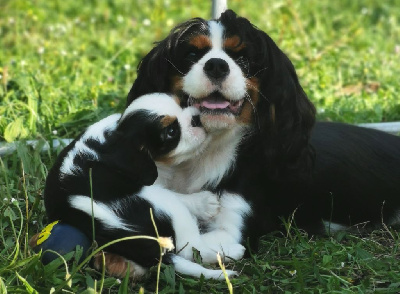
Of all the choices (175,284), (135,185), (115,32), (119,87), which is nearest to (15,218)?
(135,185)

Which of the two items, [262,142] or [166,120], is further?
[262,142]

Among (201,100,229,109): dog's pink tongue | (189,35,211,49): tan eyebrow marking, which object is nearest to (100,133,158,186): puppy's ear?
(201,100,229,109): dog's pink tongue

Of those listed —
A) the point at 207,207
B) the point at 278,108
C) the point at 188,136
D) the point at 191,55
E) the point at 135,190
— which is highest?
the point at 191,55

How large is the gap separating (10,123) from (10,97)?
70 centimetres

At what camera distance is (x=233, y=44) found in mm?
4504

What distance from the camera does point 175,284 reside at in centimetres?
408

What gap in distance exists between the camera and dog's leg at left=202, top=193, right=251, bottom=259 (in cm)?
442

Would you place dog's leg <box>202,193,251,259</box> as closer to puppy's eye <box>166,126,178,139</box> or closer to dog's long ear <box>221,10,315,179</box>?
dog's long ear <box>221,10,315,179</box>

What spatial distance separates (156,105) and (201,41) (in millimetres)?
423

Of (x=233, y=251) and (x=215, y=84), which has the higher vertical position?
(x=215, y=84)

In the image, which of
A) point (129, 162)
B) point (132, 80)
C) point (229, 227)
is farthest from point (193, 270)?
point (132, 80)

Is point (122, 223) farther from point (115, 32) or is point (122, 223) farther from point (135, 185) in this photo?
point (115, 32)

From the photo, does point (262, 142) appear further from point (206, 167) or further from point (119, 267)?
point (119, 267)

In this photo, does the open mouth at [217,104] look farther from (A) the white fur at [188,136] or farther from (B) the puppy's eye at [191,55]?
A: (B) the puppy's eye at [191,55]
